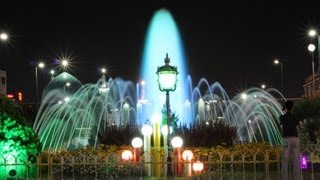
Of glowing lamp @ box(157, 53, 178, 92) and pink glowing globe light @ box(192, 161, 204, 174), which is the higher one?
glowing lamp @ box(157, 53, 178, 92)

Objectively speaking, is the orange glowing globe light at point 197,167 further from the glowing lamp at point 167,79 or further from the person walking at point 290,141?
the person walking at point 290,141

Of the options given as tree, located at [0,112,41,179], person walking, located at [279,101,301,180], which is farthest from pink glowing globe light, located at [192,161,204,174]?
tree, located at [0,112,41,179]

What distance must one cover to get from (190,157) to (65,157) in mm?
4646

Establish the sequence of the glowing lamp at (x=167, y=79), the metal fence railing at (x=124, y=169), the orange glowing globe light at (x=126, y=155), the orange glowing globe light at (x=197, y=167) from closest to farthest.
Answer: the orange glowing globe light at (x=197, y=167), the metal fence railing at (x=124, y=169), the glowing lamp at (x=167, y=79), the orange glowing globe light at (x=126, y=155)

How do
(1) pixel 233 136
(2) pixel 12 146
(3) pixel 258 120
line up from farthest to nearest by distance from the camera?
(3) pixel 258 120 → (1) pixel 233 136 → (2) pixel 12 146

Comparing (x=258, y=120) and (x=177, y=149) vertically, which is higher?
(x=258, y=120)

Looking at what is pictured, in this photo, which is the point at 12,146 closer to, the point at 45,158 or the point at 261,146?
the point at 45,158

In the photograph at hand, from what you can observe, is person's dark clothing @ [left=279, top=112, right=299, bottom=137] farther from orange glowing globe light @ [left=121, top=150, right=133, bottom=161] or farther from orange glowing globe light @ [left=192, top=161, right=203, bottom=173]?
orange glowing globe light @ [left=121, top=150, right=133, bottom=161]

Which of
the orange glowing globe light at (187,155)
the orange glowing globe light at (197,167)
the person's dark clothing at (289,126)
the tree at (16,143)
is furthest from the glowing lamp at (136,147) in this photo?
the person's dark clothing at (289,126)

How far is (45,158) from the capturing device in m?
23.8

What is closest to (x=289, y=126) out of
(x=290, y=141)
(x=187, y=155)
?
(x=290, y=141)

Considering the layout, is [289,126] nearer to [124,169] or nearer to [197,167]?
[197,167]

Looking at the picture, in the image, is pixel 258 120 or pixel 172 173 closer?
pixel 172 173

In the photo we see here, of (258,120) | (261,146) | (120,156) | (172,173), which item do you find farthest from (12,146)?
(258,120)
